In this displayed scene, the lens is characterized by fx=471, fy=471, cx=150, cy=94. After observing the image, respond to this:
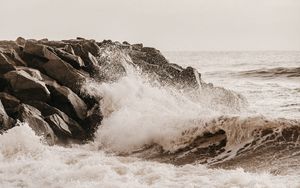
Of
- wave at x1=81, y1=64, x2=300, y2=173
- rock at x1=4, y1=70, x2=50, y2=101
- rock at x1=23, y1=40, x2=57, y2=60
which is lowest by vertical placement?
wave at x1=81, y1=64, x2=300, y2=173

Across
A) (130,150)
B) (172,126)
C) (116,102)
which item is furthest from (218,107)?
(130,150)

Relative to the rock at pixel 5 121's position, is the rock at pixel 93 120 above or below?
below

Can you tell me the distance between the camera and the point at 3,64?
1091cm

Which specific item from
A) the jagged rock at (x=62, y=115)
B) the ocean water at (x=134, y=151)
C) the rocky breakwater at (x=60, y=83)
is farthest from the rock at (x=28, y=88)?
the ocean water at (x=134, y=151)

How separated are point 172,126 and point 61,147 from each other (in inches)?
95.9

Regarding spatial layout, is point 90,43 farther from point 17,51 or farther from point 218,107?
point 218,107

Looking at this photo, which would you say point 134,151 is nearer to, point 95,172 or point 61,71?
point 95,172

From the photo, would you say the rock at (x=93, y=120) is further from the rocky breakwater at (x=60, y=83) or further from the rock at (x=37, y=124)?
the rock at (x=37, y=124)

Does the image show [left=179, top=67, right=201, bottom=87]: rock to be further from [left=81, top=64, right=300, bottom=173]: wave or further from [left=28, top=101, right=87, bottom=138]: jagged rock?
[left=28, top=101, right=87, bottom=138]: jagged rock

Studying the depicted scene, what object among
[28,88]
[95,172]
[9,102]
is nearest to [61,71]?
[28,88]

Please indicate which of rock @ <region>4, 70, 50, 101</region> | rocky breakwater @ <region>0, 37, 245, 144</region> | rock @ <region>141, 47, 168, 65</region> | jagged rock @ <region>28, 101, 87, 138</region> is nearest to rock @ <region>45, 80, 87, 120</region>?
rocky breakwater @ <region>0, 37, 245, 144</region>

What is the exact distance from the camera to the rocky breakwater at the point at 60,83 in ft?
30.7

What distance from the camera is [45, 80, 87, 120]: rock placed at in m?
10.5

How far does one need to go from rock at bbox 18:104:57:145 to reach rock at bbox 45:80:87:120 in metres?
1.32
